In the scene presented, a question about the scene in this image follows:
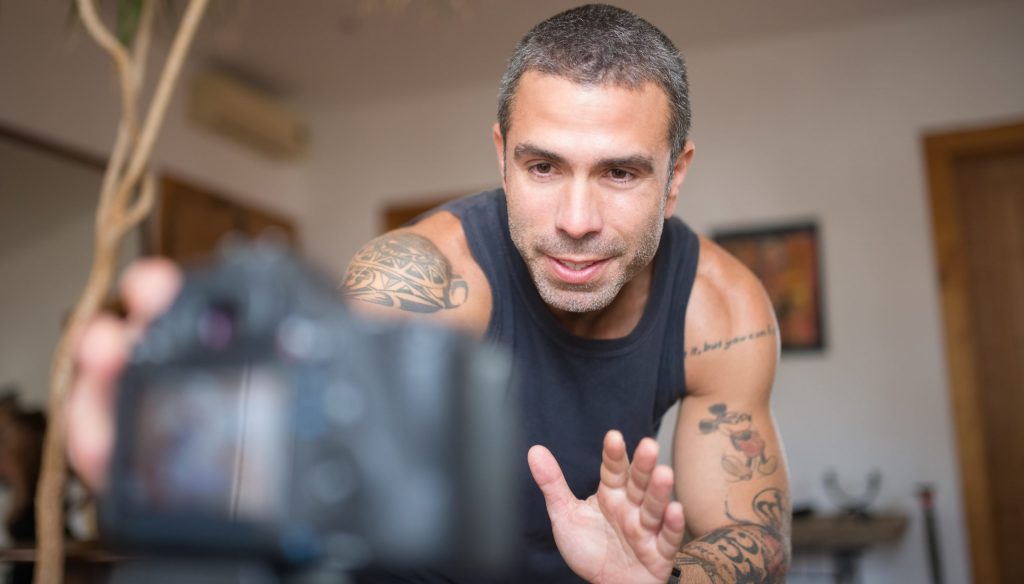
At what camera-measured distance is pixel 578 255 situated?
1108mm

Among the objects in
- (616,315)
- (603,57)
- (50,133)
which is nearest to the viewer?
(603,57)

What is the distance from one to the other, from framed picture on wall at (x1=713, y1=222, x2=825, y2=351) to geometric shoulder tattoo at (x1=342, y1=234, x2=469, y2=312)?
2.64 meters

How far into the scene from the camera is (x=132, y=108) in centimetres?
81

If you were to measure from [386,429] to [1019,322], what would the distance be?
149 inches

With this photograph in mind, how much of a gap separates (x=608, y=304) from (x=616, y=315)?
0.11 m

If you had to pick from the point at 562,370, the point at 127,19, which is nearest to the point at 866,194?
the point at 562,370

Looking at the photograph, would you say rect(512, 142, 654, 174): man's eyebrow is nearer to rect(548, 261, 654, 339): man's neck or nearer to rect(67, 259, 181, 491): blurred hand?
rect(548, 261, 654, 339): man's neck

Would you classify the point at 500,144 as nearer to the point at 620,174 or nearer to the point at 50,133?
the point at 620,174

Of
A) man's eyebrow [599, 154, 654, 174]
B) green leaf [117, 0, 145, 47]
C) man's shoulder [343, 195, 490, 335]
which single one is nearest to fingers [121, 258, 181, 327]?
man's shoulder [343, 195, 490, 335]

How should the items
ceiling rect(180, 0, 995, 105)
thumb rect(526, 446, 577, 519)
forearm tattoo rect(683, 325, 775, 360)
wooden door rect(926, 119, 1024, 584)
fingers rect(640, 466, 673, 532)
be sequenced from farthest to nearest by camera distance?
ceiling rect(180, 0, 995, 105) → wooden door rect(926, 119, 1024, 584) → forearm tattoo rect(683, 325, 775, 360) → thumb rect(526, 446, 577, 519) → fingers rect(640, 466, 673, 532)

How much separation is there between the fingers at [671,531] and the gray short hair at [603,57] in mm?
554

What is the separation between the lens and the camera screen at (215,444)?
0.86 ft

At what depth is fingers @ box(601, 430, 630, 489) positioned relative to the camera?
0.81m

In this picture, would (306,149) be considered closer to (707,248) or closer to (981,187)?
(981,187)
